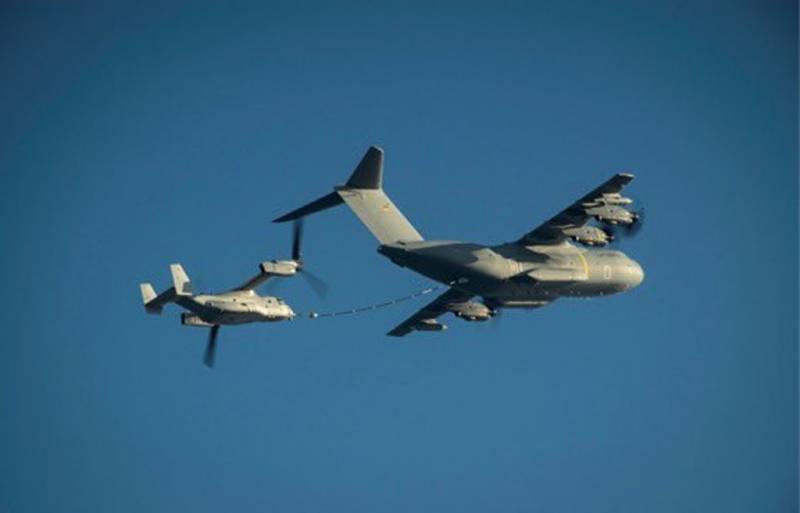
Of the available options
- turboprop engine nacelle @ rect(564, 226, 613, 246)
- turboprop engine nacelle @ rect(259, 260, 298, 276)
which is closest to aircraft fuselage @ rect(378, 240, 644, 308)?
turboprop engine nacelle @ rect(564, 226, 613, 246)

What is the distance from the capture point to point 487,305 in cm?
5269

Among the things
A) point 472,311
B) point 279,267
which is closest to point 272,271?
point 279,267

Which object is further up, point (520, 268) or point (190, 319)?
point (520, 268)

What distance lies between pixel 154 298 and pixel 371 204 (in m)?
10.3

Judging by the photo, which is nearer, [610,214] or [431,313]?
[610,214]

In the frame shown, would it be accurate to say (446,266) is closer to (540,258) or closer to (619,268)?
(540,258)

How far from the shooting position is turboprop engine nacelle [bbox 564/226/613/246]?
4838 centimetres

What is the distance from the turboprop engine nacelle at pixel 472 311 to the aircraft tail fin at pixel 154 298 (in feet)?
33.6

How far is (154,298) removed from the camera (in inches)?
2082

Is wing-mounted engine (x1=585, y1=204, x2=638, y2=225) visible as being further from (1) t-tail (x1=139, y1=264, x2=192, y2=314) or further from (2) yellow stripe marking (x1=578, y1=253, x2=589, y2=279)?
(1) t-tail (x1=139, y1=264, x2=192, y2=314)

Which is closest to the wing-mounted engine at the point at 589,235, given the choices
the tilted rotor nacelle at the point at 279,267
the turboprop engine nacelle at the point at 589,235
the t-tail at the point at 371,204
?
the turboprop engine nacelle at the point at 589,235

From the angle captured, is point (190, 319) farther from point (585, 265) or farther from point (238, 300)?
point (585, 265)

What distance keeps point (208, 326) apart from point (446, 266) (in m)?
10.0

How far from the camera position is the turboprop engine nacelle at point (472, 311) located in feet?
174
